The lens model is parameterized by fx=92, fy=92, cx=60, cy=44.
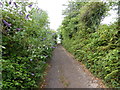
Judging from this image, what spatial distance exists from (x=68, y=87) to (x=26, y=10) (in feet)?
9.28

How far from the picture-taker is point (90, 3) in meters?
5.17

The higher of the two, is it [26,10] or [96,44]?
[26,10]

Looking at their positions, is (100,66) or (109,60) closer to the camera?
(109,60)

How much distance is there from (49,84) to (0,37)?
2.38 m

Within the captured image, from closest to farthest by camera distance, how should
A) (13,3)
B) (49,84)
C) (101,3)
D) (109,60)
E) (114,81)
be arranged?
(13,3)
(114,81)
(109,60)
(49,84)
(101,3)

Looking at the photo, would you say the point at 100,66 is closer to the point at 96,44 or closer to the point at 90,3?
the point at 96,44

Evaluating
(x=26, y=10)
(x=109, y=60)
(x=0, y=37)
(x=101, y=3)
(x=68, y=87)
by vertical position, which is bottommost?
(x=68, y=87)

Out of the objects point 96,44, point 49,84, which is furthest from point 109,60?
point 49,84

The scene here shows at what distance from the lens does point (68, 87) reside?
10.4ft

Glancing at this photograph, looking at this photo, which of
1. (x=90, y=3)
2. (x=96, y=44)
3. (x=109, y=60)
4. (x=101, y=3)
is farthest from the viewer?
(x=90, y=3)

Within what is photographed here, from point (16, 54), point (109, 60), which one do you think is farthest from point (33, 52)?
point (109, 60)

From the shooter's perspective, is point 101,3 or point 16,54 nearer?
point 16,54

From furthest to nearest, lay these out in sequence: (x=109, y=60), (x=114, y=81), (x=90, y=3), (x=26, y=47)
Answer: (x=90, y=3)
(x=109, y=60)
(x=114, y=81)
(x=26, y=47)

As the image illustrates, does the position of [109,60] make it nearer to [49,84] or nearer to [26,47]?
[49,84]
